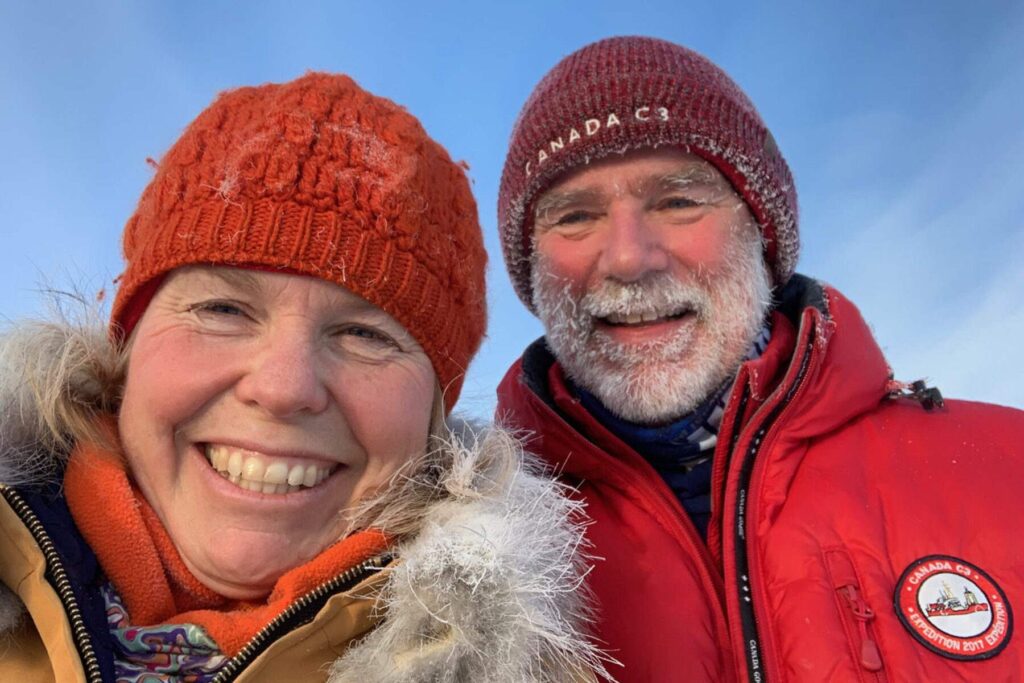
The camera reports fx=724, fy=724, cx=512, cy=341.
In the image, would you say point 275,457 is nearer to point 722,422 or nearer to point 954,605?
point 722,422

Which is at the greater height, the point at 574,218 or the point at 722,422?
the point at 574,218

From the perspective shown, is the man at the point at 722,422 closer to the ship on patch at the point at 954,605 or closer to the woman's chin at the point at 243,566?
the ship on patch at the point at 954,605

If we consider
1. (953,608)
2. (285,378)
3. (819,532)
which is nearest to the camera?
(285,378)

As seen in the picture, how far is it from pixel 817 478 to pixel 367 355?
132 cm

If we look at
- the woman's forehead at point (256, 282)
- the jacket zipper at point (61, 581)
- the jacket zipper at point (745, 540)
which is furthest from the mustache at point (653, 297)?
the jacket zipper at point (61, 581)

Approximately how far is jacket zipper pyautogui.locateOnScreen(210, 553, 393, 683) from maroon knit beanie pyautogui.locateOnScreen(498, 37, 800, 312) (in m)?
1.63

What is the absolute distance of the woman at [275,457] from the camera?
1290 mm

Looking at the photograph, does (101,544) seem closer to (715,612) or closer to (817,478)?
(715,612)

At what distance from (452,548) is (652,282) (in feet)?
4.37

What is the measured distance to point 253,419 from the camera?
4.67 feet

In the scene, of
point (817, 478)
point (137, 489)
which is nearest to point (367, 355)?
point (137, 489)

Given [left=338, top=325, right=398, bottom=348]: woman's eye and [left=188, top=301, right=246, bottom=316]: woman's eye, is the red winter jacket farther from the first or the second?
[left=188, top=301, right=246, bottom=316]: woman's eye

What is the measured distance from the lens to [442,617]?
1283 millimetres

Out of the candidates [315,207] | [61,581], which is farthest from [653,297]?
[61,581]
